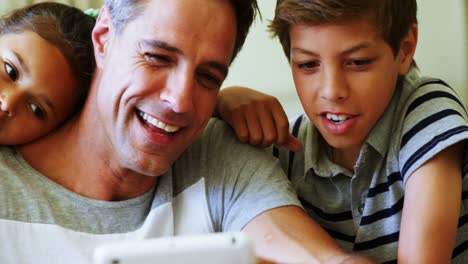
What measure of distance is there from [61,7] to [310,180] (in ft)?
2.15

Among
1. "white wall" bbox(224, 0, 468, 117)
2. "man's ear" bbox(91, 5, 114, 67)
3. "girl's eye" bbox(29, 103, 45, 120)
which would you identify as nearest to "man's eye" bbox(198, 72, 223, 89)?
"man's ear" bbox(91, 5, 114, 67)

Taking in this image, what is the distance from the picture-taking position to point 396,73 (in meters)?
1.11

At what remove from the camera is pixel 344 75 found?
1.05m

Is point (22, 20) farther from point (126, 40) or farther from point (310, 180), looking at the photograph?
point (310, 180)

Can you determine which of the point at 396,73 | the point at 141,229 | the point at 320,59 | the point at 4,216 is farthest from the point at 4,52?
the point at 396,73

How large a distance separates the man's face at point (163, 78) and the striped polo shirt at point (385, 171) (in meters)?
0.31

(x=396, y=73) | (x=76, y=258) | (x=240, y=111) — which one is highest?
(x=396, y=73)

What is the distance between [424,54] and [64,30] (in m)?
1.24

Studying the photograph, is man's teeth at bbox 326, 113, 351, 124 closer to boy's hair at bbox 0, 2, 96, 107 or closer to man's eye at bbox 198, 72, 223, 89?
man's eye at bbox 198, 72, 223, 89

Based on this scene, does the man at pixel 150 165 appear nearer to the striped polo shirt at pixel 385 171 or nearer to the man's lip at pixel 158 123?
the man's lip at pixel 158 123

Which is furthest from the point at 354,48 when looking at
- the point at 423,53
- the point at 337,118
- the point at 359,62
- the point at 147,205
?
the point at 423,53

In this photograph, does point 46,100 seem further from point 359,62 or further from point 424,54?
point 424,54

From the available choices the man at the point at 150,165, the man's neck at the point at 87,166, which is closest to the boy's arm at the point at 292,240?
the man at the point at 150,165

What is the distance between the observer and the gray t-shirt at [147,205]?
3.20 ft
